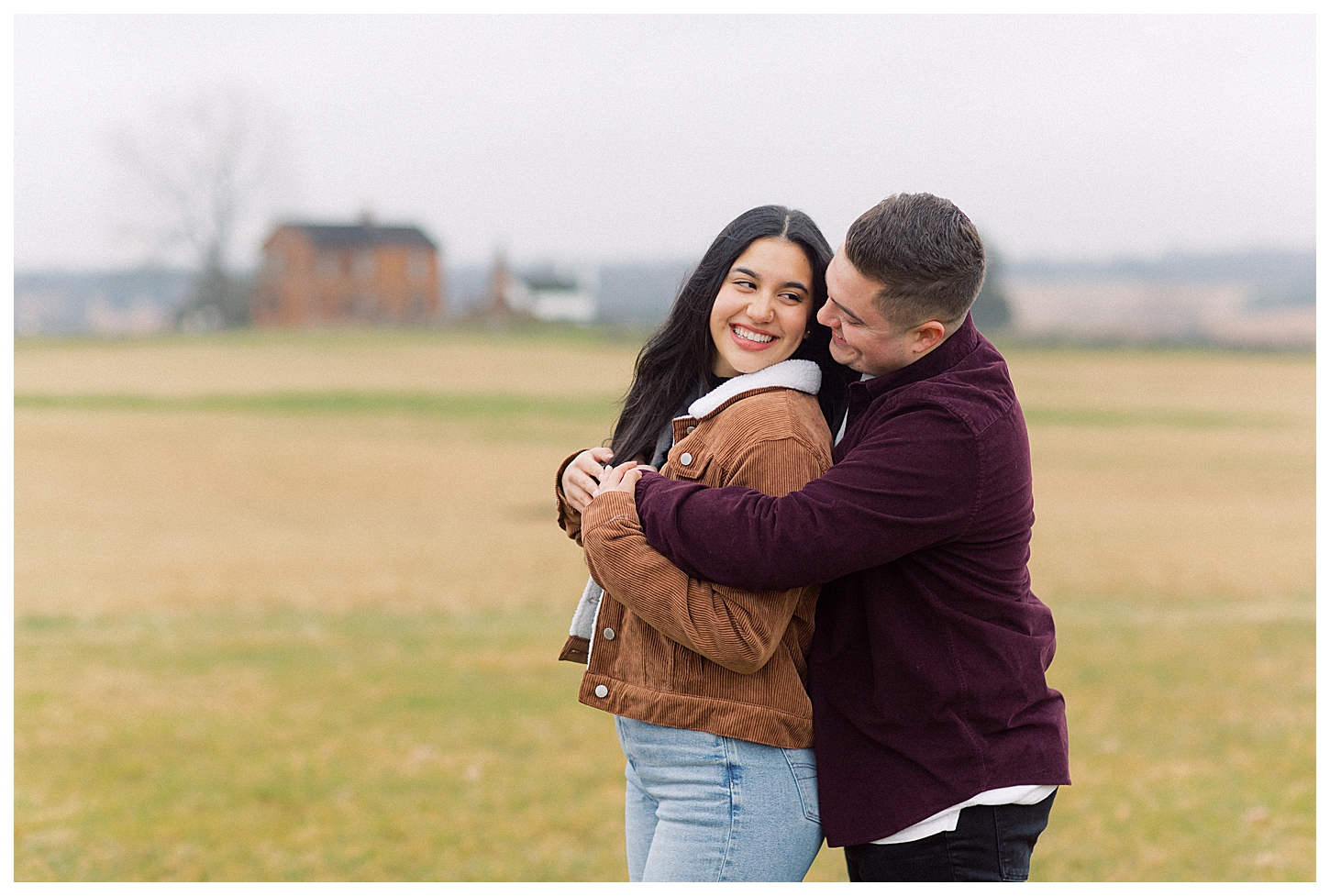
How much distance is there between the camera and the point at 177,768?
19.2 ft

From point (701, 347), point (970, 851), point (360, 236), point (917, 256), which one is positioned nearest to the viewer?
point (917, 256)

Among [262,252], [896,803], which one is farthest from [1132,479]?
[896,803]

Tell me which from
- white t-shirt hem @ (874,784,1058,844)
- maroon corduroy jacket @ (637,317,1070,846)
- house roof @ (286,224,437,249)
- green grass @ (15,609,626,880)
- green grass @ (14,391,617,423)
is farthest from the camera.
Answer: green grass @ (14,391,617,423)

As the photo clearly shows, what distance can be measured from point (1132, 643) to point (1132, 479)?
30.7ft

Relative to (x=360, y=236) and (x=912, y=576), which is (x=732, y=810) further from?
(x=360, y=236)

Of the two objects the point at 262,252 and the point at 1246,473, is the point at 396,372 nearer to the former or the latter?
the point at 262,252

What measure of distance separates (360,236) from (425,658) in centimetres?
1394

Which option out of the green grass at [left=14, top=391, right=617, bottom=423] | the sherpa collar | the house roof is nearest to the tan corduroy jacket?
the sherpa collar

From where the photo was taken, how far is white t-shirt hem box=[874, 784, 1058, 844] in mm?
1659

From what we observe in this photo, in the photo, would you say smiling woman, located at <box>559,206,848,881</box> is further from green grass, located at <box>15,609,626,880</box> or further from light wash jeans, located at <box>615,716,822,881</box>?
green grass, located at <box>15,609,626,880</box>

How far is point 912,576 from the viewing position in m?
1.65

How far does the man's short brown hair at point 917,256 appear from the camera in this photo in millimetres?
1563

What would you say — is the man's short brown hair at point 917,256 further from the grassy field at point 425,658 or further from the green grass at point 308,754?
the green grass at point 308,754

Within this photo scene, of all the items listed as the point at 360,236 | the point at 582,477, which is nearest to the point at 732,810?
the point at 582,477
